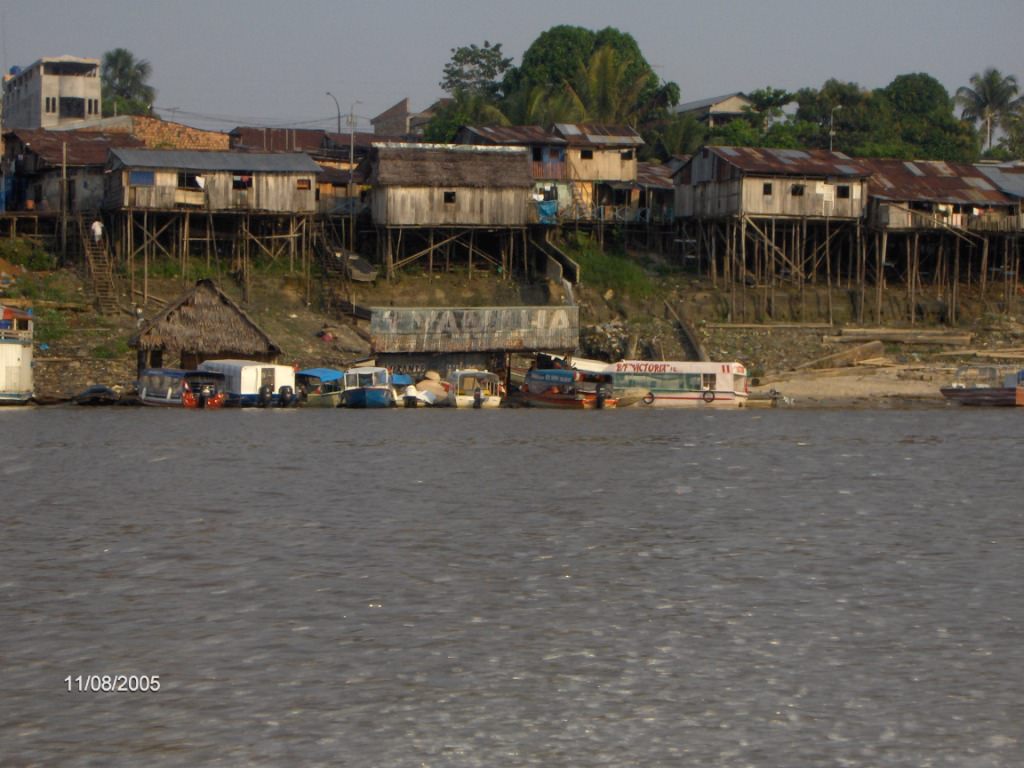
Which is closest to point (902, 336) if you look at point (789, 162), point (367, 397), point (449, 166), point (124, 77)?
point (789, 162)

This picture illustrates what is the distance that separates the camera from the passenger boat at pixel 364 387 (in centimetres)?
5069

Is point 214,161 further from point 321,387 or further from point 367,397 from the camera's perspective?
point 367,397

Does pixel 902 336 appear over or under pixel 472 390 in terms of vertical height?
over

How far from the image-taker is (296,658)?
1561cm

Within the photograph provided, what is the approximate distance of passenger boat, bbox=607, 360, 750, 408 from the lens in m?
51.8

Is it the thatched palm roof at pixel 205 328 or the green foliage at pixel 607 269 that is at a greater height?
the green foliage at pixel 607 269

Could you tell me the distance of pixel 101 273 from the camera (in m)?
57.4

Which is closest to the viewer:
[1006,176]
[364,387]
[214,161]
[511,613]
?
[511,613]

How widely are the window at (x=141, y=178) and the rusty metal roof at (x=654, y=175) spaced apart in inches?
929

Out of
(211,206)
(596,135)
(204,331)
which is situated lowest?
(204,331)

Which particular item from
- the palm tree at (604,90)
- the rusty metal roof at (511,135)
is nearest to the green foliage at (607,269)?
the rusty metal roof at (511,135)

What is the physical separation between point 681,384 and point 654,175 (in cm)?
2319

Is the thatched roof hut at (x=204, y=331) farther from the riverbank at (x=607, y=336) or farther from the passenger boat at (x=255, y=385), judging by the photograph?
the riverbank at (x=607, y=336)

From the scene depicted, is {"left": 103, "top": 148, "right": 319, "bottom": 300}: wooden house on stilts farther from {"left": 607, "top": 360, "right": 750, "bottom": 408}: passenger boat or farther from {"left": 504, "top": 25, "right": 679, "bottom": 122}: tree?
{"left": 504, "top": 25, "right": 679, "bottom": 122}: tree
